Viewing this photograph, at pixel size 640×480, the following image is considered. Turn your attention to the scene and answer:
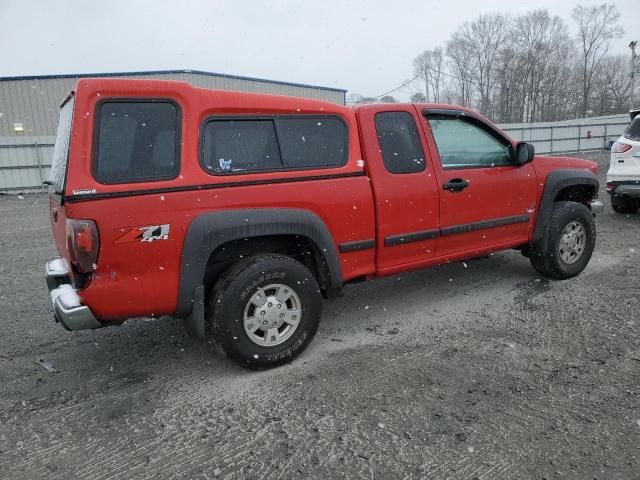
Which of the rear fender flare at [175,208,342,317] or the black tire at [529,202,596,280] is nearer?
the rear fender flare at [175,208,342,317]

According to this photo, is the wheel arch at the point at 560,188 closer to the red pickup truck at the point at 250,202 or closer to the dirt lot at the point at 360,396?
the red pickup truck at the point at 250,202

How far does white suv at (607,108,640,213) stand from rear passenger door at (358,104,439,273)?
18.1 ft

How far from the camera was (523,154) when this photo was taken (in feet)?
14.9

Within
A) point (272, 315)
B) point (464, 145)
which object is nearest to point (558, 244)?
point (464, 145)

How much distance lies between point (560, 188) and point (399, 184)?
6.82ft

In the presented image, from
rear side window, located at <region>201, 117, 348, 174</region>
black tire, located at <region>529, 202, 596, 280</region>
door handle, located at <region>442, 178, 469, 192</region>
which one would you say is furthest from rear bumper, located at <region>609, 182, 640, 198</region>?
rear side window, located at <region>201, 117, 348, 174</region>

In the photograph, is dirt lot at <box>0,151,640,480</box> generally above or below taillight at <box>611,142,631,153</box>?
below

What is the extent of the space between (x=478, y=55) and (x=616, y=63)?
16942 millimetres

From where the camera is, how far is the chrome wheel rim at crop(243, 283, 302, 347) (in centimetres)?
325

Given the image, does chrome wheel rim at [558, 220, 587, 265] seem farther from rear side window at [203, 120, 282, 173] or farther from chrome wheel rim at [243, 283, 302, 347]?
rear side window at [203, 120, 282, 173]

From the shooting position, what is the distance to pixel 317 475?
2.30 meters

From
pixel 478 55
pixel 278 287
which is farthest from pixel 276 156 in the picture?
pixel 478 55

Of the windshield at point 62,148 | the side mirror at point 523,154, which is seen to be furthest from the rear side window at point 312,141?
the side mirror at point 523,154

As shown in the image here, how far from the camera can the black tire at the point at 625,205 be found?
340 inches
